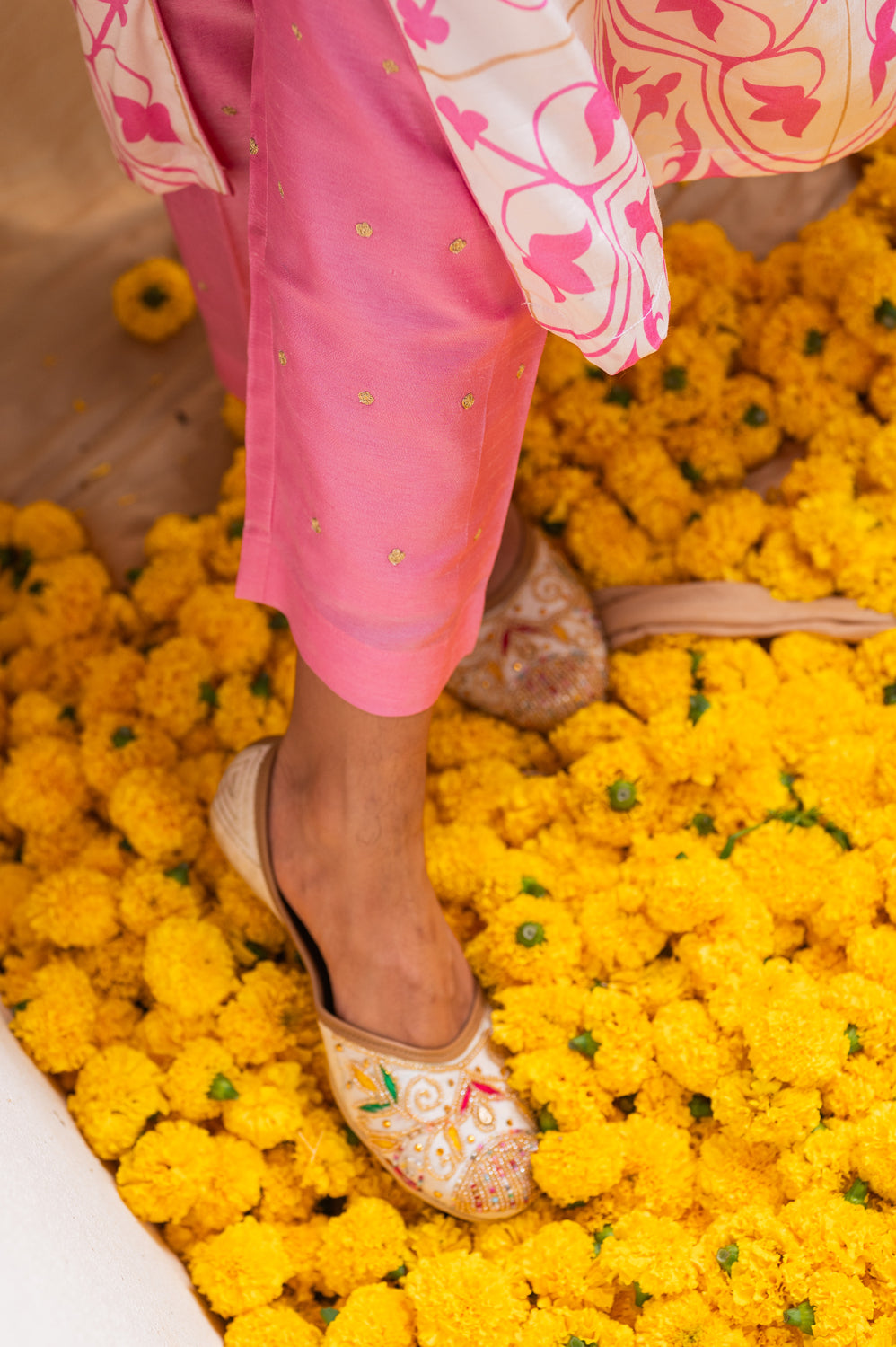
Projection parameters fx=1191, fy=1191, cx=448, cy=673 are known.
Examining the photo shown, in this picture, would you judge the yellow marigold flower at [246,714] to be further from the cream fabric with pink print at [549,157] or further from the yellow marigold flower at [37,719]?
the cream fabric with pink print at [549,157]

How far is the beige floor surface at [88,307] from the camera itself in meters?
1.28

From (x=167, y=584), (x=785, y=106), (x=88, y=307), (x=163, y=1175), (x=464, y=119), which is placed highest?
(x=464, y=119)

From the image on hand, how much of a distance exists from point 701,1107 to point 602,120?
688 millimetres

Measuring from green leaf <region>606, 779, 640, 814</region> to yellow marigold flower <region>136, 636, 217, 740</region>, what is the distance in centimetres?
38

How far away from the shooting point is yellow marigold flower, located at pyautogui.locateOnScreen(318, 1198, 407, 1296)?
84 centimetres

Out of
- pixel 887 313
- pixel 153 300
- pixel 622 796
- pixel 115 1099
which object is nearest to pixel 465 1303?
pixel 115 1099

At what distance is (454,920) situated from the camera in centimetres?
99

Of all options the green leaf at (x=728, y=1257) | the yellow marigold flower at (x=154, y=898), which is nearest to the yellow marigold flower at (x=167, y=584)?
the yellow marigold flower at (x=154, y=898)

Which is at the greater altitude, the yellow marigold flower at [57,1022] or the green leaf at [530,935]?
the yellow marigold flower at [57,1022]

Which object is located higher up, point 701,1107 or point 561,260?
point 561,260

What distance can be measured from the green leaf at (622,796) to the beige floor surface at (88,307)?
558 millimetres

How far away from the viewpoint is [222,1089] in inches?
35.0

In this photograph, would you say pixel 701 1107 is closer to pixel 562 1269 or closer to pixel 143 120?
pixel 562 1269

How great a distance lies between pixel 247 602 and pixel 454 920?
0.36 metres
